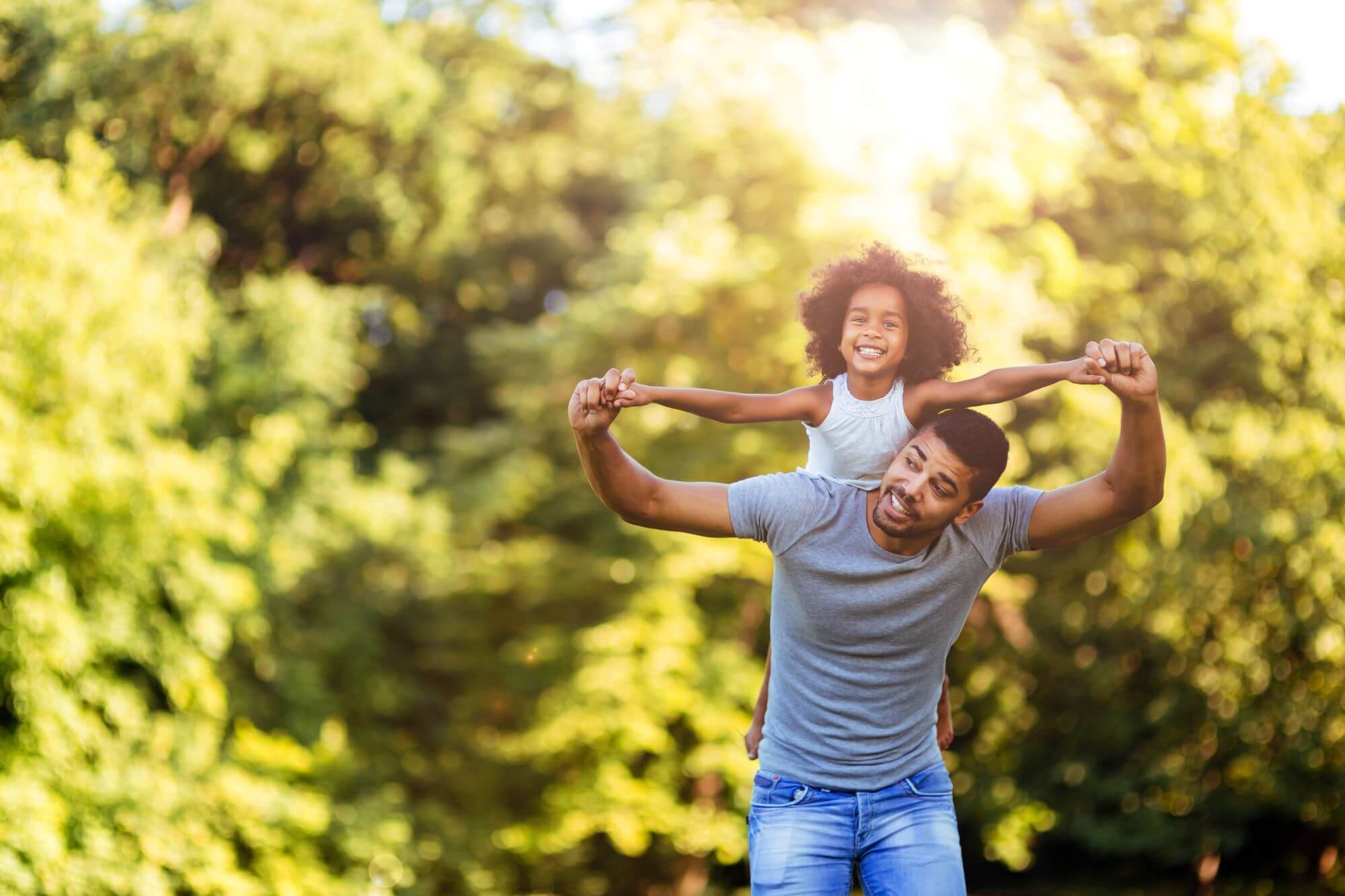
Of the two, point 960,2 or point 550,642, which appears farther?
point 960,2

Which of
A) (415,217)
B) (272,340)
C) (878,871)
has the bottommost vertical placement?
(878,871)

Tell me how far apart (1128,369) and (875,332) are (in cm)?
41

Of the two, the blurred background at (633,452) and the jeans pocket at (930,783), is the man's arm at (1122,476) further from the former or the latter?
the blurred background at (633,452)

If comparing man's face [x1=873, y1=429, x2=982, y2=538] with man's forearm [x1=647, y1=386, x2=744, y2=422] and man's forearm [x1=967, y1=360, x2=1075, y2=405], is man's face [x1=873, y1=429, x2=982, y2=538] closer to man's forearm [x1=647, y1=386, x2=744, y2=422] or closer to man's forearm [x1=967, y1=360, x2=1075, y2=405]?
man's forearm [x1=967, y1=360, x2=1075, y2=405]

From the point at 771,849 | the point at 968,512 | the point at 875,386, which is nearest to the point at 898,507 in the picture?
the point at 968,512

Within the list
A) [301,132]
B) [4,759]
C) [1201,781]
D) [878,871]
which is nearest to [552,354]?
[301,132]

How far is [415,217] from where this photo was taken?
43.6ft

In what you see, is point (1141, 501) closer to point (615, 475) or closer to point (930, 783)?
point (930, 783)

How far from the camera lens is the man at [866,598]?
73.7 inches

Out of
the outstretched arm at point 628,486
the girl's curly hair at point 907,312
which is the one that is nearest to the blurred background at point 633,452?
the girl's curly hair at point 907,312

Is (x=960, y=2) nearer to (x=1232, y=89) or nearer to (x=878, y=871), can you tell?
(x=1232, y=89)

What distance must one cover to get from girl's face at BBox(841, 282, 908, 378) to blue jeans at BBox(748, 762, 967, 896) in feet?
2.13

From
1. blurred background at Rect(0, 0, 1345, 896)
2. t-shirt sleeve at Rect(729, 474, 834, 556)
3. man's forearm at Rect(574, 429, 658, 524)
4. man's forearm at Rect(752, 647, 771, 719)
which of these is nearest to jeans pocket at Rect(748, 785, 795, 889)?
man's forearm at Rect(752, 647, 771, 719)

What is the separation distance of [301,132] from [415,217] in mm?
1414
